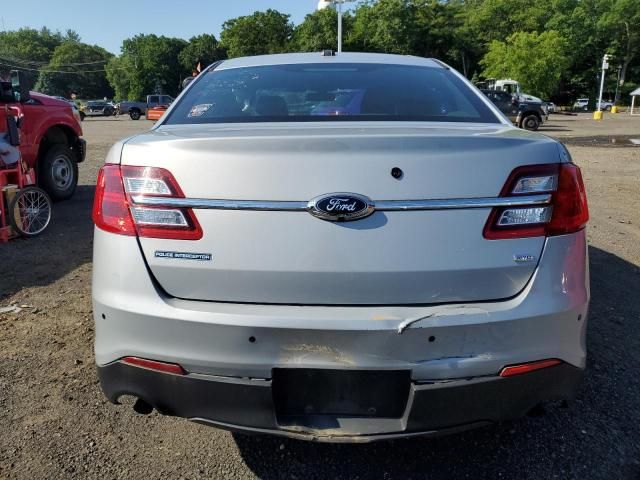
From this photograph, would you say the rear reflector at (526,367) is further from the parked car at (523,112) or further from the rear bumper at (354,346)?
the parked car at (523,112)

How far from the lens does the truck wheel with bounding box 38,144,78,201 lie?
7559mm

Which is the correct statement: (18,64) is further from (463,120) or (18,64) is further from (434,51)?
(463,120)

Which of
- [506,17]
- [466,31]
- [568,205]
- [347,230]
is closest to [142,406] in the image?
[347,230]

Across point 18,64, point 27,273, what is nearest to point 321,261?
point 27,273

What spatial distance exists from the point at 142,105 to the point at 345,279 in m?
51.6

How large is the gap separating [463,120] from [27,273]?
4033 mm

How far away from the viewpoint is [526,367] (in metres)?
1.83

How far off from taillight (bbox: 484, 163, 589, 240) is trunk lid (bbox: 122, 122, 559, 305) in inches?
1.3

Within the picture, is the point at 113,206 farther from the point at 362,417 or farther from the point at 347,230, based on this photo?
the point at 362,417

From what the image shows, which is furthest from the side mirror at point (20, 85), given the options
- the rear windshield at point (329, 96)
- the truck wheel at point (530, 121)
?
the truck wheel at point (530, 121)

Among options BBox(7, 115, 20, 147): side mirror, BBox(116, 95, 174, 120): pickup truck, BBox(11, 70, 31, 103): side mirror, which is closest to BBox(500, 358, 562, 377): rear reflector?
BBox(7, 115, 20, 147): side mirror

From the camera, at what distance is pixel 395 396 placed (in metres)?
1.83

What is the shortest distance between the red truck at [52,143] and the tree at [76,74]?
11100 cm

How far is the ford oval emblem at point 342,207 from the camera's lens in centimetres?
174
